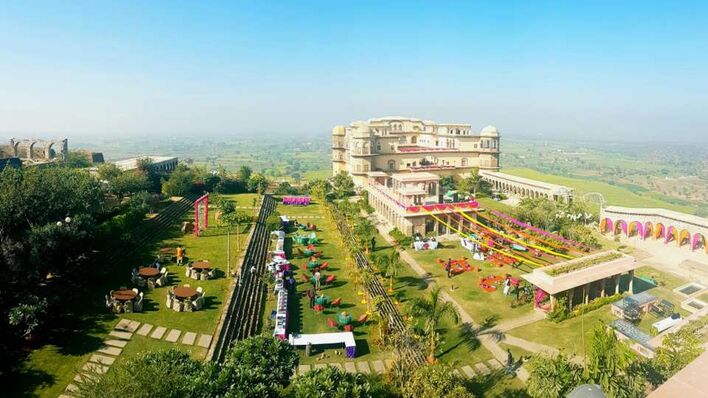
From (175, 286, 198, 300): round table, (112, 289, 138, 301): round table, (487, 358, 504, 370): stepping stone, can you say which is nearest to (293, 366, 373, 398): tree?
(487, 358, 504, 370): stepping stone

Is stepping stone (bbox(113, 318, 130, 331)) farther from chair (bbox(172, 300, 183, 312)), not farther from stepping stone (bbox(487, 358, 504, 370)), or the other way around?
stepping stone (bbox(487, 358, 504, 370))

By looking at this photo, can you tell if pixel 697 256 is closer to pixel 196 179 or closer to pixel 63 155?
pixel 196 179

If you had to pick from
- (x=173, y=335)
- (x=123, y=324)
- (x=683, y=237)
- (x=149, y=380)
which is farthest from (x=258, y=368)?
(x=683, y=237)

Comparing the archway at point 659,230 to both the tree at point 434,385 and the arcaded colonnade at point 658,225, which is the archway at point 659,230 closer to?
the arcaded colonnade at point 658,225

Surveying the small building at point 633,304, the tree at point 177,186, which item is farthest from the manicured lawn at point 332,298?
the tree at point 177,186

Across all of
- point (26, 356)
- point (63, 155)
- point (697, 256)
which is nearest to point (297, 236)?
point (26, 356)

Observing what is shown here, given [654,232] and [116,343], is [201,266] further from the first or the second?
[654,232]
